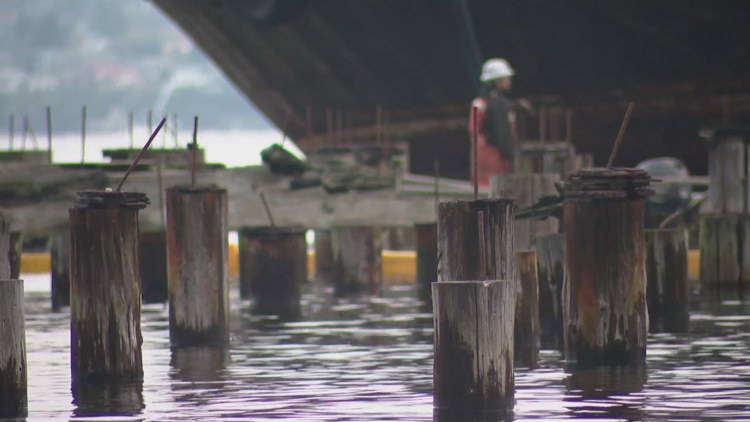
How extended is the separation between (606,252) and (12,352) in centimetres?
408

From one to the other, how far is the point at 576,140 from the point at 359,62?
4.93 metres

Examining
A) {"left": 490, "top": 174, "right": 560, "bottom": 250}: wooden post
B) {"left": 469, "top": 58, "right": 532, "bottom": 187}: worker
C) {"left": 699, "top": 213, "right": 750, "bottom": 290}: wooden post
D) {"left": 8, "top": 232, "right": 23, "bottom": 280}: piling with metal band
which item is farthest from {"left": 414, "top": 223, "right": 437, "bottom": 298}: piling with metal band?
{"left": 8, "top": 232, "right": 23, "bottom": 280}: piling with metal band

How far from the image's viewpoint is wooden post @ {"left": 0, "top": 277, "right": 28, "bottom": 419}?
452 inches

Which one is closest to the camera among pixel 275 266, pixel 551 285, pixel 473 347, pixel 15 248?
pixel 473 347

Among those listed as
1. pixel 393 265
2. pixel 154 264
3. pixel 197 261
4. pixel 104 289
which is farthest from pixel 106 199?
pixel 393 265

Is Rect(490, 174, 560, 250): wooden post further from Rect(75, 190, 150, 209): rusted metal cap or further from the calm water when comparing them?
Rect(75, 190, 150, 209): rusted metal cap

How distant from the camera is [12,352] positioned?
11695mm

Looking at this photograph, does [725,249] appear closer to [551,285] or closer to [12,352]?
[551,285]

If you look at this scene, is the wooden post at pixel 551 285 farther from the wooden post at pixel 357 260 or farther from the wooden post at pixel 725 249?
the wooden post at pixel 357 260

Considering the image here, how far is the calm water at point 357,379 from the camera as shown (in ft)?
39.0

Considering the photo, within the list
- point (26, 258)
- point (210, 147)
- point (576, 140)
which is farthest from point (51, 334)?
point (210, 147)

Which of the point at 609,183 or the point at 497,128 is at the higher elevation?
the point at 497,128

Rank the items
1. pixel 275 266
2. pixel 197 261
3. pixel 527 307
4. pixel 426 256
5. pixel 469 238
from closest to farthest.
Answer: pixel 469 238 < pixel 527 307 < pixel 197 261 < pixel 275 266 < pixel 426 256

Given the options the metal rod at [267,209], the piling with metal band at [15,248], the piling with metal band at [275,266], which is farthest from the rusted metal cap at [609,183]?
the piling with metal band at [15,248]
